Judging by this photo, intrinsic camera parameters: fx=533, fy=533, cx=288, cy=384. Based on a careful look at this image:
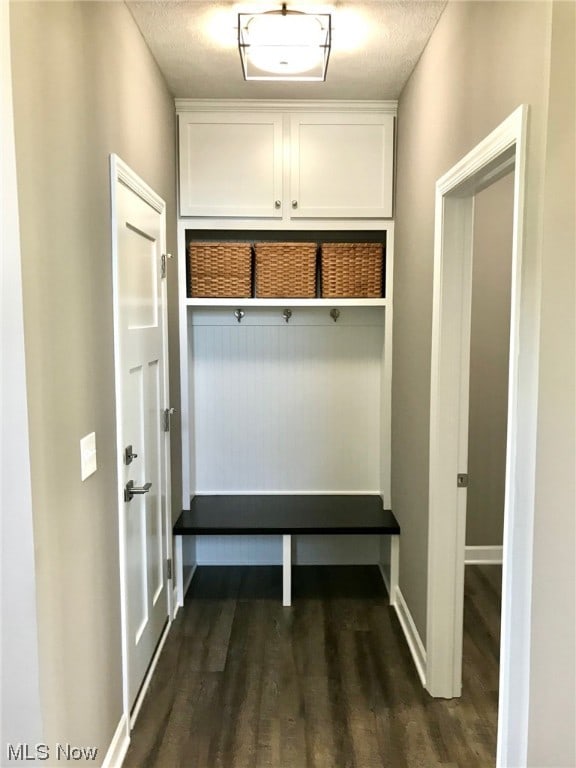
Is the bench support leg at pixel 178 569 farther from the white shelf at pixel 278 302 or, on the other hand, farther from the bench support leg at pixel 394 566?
the white shelf at pixel 278 302

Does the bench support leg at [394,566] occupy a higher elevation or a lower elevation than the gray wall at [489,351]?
lower

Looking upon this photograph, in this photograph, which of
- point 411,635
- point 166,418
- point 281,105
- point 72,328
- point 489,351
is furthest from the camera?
point 489,351

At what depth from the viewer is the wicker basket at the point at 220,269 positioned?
2922mm

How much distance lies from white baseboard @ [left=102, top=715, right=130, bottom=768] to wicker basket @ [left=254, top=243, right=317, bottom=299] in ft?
6.74

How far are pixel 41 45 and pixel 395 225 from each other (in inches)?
79.9

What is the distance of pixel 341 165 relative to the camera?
2.89m

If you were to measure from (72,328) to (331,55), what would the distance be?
1.76 metres

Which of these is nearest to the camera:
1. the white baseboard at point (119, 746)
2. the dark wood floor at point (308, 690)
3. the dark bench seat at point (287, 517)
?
the white baseboard at point (119, 746)

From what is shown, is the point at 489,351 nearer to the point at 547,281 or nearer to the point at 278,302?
the point at 278,302

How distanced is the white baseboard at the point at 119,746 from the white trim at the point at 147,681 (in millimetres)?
100

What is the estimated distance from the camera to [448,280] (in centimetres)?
210

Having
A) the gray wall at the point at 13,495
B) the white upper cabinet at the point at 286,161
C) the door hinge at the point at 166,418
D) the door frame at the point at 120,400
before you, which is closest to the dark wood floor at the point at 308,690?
the door frame at the point at 120,400

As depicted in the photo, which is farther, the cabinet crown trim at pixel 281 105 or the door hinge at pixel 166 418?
the cabinet crown trim at pixel 281 105

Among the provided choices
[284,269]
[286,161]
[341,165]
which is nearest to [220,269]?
[284,269]
